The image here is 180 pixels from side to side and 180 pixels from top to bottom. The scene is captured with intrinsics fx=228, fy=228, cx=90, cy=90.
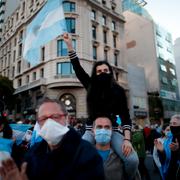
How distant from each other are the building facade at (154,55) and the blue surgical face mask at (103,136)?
1566 inches

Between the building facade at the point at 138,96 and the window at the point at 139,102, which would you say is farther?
the window at the point at 139,102

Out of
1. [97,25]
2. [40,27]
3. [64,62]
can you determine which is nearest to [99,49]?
[97,25]

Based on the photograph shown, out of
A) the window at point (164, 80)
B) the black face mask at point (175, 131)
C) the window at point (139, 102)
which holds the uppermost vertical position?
the window at point (164, 80)

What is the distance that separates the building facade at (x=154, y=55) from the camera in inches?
1677

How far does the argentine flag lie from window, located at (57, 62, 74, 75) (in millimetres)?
22417

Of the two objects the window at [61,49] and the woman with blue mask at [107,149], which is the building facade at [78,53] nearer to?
the window at [61,49]

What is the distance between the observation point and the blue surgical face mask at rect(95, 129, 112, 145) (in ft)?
9.17

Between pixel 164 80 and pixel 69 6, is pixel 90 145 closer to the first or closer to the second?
pixel 69 6

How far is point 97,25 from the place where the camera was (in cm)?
3186

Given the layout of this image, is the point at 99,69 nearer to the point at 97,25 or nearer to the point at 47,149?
the point at 47,149

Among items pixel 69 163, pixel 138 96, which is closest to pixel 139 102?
pixel 138 96

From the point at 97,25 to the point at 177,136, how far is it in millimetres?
29625

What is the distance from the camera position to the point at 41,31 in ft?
15.1

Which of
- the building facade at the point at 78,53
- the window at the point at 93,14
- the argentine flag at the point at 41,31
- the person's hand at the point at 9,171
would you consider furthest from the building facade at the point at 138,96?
the person's hand at the point at 9,171
